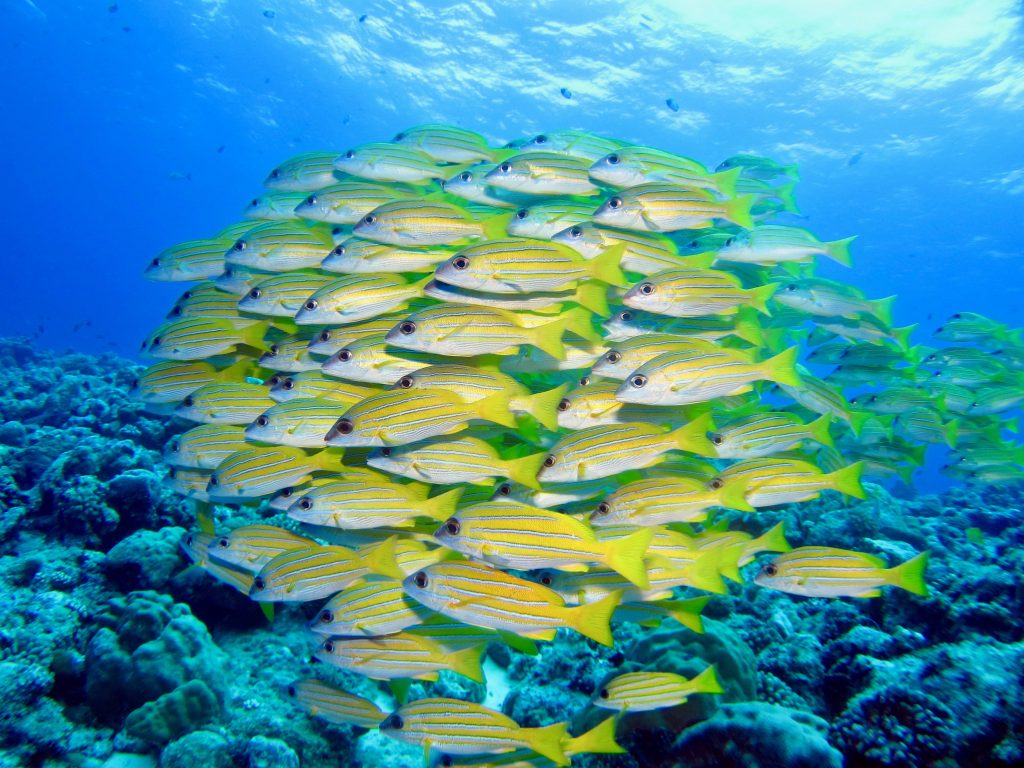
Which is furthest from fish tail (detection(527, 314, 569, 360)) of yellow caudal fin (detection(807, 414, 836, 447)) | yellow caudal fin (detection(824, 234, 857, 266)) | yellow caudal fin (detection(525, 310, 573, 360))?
yellow caudal fin (detection(824, 234, 857, 266))

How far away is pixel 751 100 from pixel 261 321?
39.8 metres

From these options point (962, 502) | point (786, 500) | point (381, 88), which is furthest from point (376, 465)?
point (381, 88)

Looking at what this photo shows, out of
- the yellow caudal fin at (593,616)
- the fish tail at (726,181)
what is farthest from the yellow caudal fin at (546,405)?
the fish tail at (726,181)

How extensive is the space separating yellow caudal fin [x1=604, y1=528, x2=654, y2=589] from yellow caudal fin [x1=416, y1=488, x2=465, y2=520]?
115cm

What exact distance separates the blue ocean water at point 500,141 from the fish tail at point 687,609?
867 mm

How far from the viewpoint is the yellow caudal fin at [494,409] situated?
3.72 metres

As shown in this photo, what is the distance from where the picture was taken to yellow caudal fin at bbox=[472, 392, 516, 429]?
3717mm

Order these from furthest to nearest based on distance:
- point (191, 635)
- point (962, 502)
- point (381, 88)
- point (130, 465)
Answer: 1. point (381, 88)
2. point (962, 502)
3. point (130, 465)
4. point (191, 635)

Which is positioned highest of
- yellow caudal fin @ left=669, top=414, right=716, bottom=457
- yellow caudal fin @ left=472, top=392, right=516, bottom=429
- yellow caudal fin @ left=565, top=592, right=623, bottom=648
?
yellow caudal fin @ left=472, top=392, right=516, bottom=429

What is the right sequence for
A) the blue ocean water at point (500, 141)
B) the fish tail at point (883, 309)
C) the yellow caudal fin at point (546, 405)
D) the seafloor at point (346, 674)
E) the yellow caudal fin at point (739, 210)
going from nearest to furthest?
the yellow caudal fin at point (546, 405) → the seafloor at point (346, 674) → the blue ocean water at point (500, 141) → the yellow caudal fin at point (739, 210) → the fish tail at point (883, 309)

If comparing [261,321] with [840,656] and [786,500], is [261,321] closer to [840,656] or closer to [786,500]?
[786,500]

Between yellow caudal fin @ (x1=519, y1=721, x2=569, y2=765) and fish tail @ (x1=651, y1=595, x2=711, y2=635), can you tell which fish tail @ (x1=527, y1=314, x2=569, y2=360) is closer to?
fish tail @ (x1=651, y1=595, x2=711, y2=635)

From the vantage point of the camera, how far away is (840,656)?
5695mm

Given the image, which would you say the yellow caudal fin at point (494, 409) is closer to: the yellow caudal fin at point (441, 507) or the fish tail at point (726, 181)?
the yellow caudal fin at point (441, 507)
